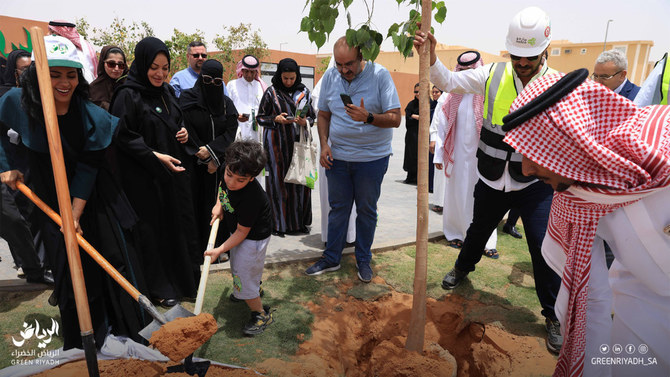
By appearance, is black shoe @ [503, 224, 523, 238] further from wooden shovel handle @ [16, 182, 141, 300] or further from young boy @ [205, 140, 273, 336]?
wooden shovel handle @ [16, 182, 141, 300]

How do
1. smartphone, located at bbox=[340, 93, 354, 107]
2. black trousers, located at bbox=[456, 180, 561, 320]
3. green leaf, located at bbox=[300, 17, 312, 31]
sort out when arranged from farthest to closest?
smartphone, located at bbox=[340, 93, 354, 107], black trousers, located at bbox=[456, 180, 561, 320], green leaf, located at bbox=[300, 17, 312, 31]

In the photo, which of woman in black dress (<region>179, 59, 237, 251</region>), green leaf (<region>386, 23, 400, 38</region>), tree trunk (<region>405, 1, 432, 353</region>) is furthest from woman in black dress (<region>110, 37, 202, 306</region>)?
tree trunk (<region>405, 1, 432, 353</region>)

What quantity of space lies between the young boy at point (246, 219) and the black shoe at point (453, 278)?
1.65m

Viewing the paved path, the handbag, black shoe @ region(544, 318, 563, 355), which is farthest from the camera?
the handbag

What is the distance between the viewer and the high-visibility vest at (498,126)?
9.76ft

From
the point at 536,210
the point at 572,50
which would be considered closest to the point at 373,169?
the point at 536,210

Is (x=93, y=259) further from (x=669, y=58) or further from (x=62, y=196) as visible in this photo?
(x=669, y=58)

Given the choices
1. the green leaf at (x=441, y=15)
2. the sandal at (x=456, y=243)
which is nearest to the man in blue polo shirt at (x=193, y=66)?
the green leaf at (x=441, y=15)

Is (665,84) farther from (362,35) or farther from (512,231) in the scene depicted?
(362,35)

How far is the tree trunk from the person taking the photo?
7.86 ft

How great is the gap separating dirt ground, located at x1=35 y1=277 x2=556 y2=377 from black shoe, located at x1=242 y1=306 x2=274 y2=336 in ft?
1.07

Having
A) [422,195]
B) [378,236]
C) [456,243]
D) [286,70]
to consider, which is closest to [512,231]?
[456,243]

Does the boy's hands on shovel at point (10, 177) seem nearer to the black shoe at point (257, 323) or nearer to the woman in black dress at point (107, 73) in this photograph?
the woman in black dress at point (107, 73)

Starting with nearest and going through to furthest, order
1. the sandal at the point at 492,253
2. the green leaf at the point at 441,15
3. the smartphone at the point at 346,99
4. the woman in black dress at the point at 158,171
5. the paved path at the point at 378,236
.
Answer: the green leaf at the point at 441,15 < the woman in black dress at the point at 158,171 < the smartphone at the point at 346,99 < the paved path at the point at 378,236 < the sandal at the point at 492,253
